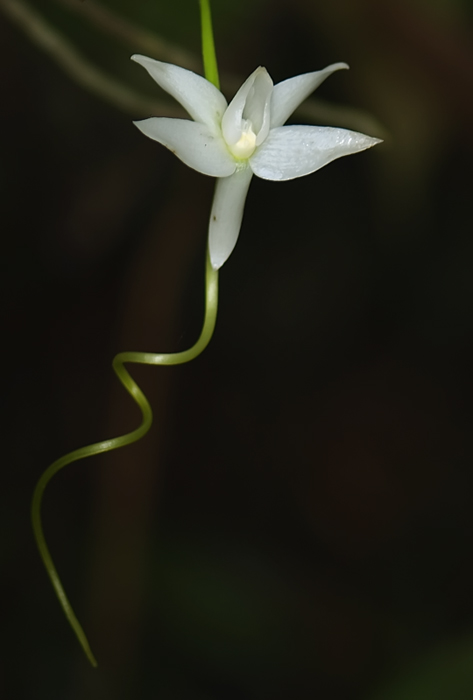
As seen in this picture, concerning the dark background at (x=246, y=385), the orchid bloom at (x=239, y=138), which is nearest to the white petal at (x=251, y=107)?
the orchid bloom at (x=239, y=138)

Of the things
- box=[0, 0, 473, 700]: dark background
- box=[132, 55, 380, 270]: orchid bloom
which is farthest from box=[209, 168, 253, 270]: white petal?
box=[0, 0, 473, 700]: dark background

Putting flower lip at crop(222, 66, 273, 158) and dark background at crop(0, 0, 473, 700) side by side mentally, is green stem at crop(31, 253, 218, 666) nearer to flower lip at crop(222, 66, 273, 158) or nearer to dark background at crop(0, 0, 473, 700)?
flower lip at crop(222, 66, 273, 158)

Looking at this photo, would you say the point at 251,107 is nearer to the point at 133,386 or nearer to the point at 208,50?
the point at 208,50

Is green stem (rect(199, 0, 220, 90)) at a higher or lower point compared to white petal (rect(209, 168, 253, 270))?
higher

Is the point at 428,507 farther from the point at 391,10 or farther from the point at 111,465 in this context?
the point at 391,10

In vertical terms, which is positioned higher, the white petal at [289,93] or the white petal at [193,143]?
the white petal at [289,93]

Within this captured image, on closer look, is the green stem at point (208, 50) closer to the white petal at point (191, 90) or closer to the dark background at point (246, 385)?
the white petal at point (191, 90)

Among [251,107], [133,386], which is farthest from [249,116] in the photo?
[133,386]

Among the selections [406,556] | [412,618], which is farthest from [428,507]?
[412,618]
